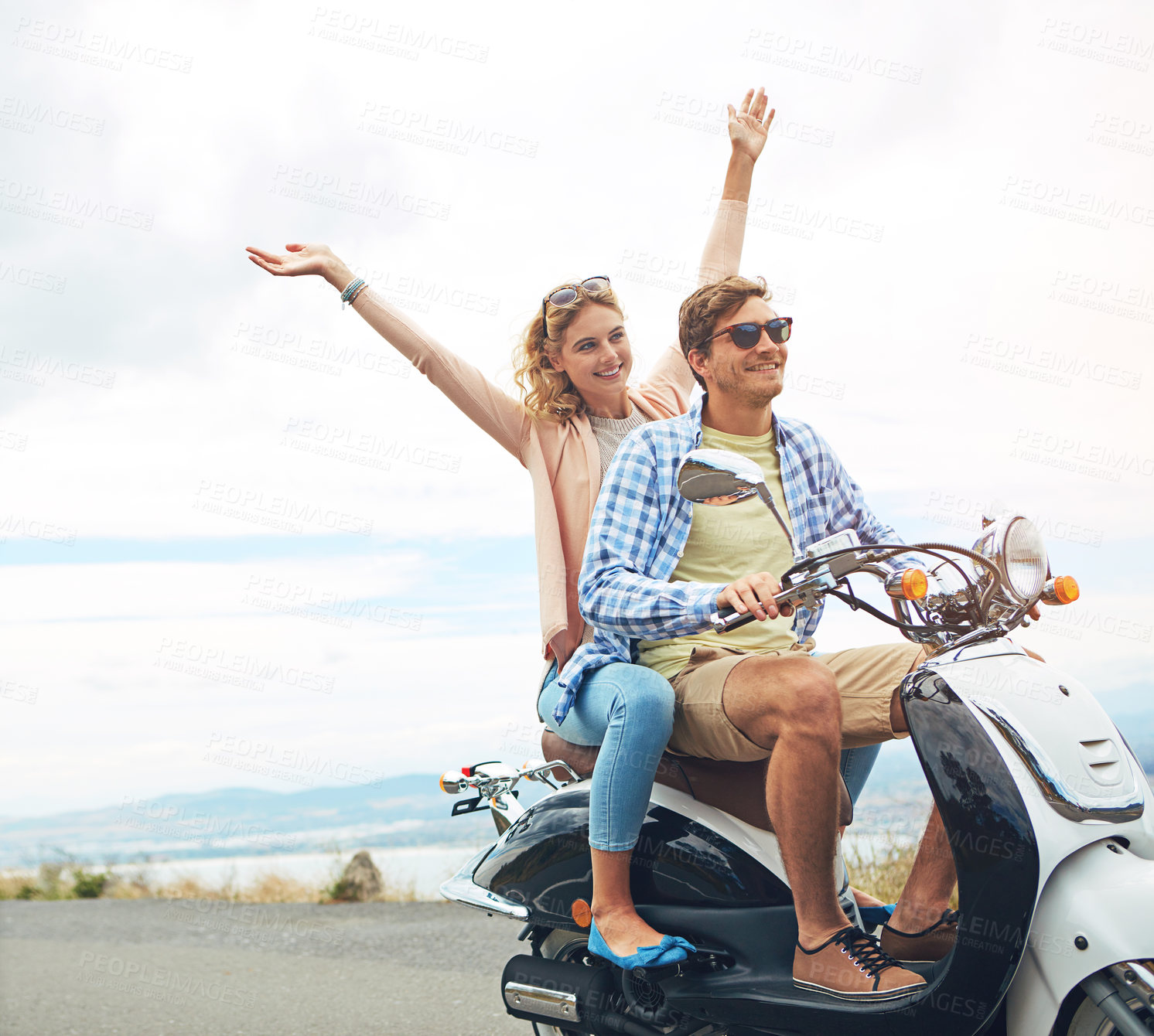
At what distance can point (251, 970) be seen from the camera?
493 cm

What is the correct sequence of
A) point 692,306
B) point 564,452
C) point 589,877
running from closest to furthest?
1. point 589,877
2. point 692,306
3. point 564,452

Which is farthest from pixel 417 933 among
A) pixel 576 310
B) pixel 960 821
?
pixel 960 821

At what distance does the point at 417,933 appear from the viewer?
5586 millimetres

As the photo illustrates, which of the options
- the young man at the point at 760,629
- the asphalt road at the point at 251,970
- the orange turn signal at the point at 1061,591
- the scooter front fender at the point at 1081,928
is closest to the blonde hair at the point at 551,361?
the young man at the point at 760,629

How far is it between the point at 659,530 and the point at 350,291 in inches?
59.3

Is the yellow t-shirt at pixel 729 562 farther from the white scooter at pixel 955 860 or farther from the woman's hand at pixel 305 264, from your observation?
the woman's hand at pixel 305 264

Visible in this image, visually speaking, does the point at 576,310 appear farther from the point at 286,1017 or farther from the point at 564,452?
the point at 286,1017

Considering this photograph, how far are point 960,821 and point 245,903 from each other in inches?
224

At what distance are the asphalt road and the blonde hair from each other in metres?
2.25

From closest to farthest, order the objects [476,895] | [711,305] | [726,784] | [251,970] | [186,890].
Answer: [726,784] < [711,305] < [476,895] < [251,970] < [186,890]

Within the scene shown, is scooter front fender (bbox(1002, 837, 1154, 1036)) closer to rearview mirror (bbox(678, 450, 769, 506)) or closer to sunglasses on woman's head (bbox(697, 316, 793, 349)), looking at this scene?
rearview mirror (bbox(678, 450, 769, 506))

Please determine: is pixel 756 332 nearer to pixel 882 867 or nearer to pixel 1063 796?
pixel 1063 796

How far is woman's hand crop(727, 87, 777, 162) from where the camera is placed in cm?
378

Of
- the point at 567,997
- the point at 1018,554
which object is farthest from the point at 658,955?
the point at 1018,554
